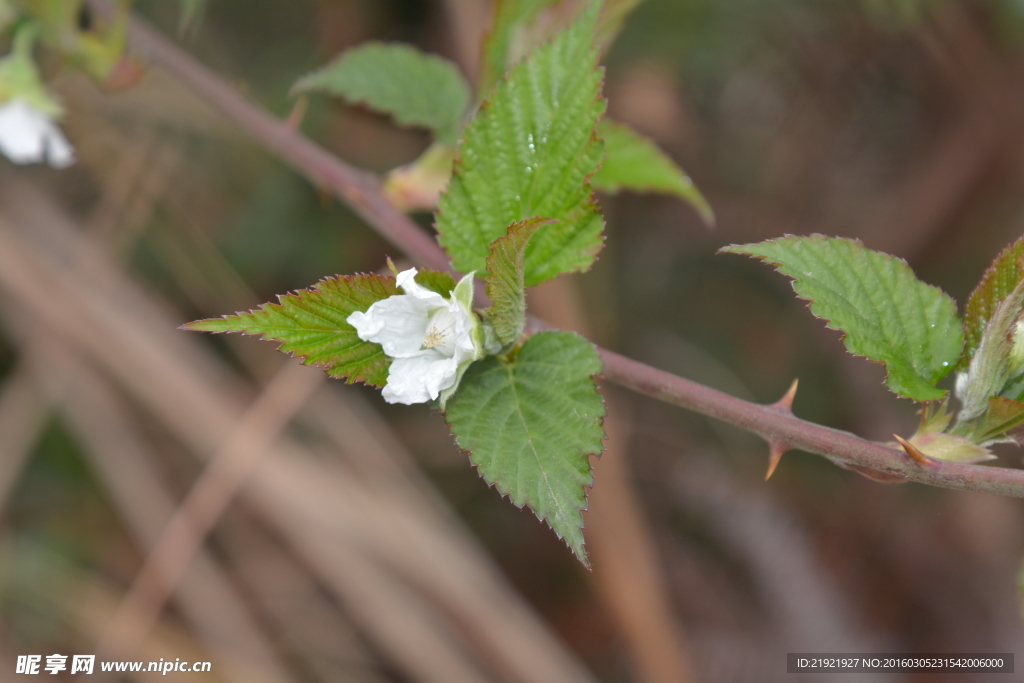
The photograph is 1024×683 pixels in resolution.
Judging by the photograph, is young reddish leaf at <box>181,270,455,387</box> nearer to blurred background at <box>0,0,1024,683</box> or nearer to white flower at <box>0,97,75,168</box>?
white flower at <box>0,97,75,168</box>

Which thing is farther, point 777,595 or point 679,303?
point 679,303

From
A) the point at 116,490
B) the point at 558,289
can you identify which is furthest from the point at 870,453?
the point at 116,490

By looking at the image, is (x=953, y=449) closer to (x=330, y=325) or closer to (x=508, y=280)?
(x=508, y=280)

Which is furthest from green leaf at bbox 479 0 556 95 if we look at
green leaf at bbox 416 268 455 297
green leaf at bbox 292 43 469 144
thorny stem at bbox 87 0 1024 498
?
green leaf at bbox 416 268 455 297

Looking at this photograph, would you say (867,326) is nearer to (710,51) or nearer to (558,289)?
(558,289)

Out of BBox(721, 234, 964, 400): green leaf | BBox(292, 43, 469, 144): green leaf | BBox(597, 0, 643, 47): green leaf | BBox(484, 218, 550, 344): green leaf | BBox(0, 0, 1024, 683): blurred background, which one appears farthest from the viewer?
BBox(0, 0, 1024, 683): blurred background
